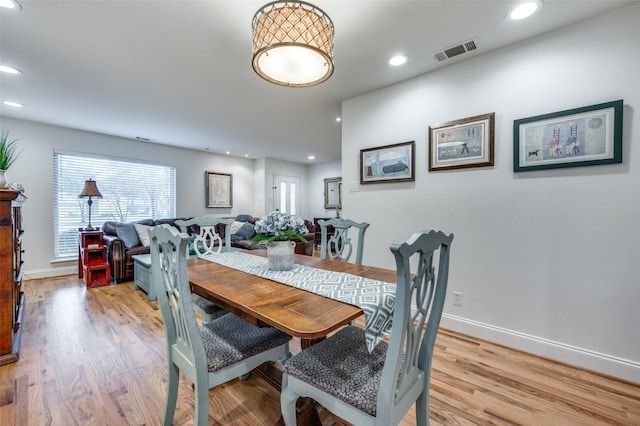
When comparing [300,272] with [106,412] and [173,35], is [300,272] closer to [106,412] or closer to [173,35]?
[106,412]

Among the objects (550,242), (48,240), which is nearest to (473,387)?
(550,242)

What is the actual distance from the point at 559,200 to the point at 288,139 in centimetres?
406

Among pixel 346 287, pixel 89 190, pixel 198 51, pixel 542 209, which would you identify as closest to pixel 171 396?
pixel 346 287

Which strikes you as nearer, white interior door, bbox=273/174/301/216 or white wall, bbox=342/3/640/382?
white wall, bbox=342/3/640/382

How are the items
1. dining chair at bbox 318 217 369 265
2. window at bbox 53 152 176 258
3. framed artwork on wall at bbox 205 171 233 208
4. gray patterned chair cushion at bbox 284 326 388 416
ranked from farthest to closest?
1. framed artwork on wall at bbox 205 171 233 208
2. window at bbox 53 152 176 258
3. dining chair at bbox 318 217 369 265
4. gray patterned chair cushion at bbox 284 326 388 416

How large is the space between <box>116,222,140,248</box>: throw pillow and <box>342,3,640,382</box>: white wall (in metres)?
3.90

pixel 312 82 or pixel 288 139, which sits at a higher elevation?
pixel 288 139

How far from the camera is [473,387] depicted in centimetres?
166

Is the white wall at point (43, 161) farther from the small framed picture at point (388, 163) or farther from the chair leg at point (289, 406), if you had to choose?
the chair leg at point (289, 406)

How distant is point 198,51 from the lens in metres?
2.16

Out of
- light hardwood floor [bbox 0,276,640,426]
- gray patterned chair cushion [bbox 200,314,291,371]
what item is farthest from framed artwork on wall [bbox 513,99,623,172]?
gray patterned chair cushion [bbox 200,314,291,371]

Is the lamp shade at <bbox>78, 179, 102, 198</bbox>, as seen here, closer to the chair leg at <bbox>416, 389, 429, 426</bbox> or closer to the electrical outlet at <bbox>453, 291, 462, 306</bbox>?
the chair leg at <bbox>416, 389, 429, 426</bbox>

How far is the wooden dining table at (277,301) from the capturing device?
0.93 meters

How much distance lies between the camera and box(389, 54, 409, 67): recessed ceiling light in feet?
7.26
